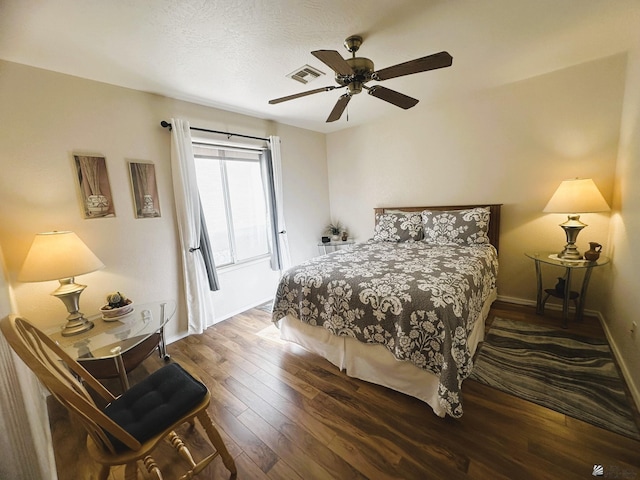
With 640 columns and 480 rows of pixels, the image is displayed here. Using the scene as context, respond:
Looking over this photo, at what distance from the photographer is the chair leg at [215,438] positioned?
1231 millimetres

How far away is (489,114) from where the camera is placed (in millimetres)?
2875

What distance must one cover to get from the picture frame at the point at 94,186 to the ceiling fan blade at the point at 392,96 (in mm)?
2262

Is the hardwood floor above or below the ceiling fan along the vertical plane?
below

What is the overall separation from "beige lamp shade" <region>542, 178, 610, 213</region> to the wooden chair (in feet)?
10.2

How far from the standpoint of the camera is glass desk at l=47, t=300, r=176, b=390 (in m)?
1.51

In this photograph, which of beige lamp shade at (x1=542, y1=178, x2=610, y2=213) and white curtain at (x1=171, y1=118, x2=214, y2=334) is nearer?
beige lamp shade at (x1=542, y1=178, x2=610, y2=213)

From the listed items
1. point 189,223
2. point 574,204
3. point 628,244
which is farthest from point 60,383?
point 574,204

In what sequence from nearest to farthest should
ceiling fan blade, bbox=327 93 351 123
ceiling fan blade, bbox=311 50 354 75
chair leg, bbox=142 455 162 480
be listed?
chair leg, bbox=142 455 162 480 < ceiling fan blade, bbox=311 50 354 75 < ceiling fan blade, bbox=327 93 351 123

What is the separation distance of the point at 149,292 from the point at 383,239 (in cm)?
268

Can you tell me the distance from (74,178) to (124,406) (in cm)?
181

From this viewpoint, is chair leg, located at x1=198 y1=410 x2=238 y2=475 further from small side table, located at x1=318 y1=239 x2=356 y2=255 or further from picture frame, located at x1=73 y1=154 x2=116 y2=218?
small side table, located at x1=318 y1=239 x2=356 y2=255

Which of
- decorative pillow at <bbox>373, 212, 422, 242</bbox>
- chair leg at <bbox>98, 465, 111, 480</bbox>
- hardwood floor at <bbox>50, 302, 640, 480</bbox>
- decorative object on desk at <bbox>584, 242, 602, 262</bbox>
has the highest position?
decorative pillow at <bbox>373, 212, 422, 242</bbox>

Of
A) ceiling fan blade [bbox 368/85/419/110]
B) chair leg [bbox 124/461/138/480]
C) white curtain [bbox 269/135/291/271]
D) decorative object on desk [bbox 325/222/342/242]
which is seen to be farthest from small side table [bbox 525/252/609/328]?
chair leg [bbox 124/461/138/480]

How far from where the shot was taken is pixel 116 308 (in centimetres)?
187
